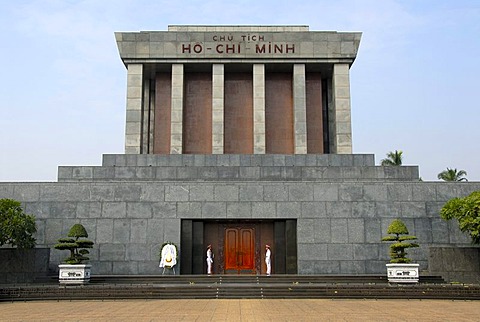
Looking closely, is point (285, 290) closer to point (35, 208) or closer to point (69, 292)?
point (69, 292)

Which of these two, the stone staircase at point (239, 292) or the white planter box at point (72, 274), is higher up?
the white planter box at point (72, 274)

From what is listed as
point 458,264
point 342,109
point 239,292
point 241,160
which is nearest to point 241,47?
point 342,109

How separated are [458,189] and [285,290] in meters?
11.3

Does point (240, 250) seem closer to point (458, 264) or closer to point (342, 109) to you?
point (458, 264)

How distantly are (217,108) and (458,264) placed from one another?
1603 centimetres

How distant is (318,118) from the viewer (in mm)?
34125

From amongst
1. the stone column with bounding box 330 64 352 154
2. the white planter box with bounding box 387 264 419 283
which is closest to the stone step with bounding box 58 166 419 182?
the stone column with bounding box 330 64 352 154

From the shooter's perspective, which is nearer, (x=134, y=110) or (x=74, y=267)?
(x=74, y=267)

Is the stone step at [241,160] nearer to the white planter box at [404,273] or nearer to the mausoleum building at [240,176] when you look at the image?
the mausoleum building at [240,176]

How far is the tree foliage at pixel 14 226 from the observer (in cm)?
2183

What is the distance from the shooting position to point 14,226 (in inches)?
866

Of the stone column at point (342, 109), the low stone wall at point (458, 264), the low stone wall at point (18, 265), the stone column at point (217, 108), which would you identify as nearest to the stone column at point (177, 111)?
the stone column at point (217, 108)

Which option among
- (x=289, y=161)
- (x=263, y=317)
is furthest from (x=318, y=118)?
(x=263, y=317)

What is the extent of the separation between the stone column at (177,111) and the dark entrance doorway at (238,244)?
7407mm
